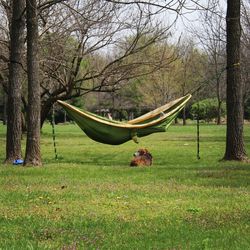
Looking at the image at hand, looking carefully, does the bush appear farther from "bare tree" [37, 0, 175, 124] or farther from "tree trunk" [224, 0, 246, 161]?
"tree trunk" [224, 0, 246, 161]

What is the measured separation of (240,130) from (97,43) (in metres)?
12.1

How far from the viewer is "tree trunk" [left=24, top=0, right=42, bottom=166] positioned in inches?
Result: 496

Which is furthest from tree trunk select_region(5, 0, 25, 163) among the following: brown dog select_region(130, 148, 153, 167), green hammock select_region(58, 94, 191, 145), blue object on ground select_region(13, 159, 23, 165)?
brown dog select_region(130, 148, 153, 167)

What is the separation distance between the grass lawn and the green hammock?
1.66m

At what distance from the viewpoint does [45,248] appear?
4719 mm

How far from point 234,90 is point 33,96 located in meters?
5.04

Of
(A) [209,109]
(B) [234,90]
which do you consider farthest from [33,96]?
(A) [209,109]

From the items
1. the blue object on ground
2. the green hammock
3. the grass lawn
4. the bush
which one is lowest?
the grass lawn

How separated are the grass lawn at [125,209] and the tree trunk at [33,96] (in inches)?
42.9

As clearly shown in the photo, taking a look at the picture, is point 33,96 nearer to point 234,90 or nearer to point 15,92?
point 15,92

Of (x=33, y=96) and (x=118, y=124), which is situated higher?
(x=33, y=96)

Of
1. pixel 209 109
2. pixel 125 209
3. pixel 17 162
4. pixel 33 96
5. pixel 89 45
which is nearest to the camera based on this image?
pixel 125 209

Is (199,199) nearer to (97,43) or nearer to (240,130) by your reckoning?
(240,130)

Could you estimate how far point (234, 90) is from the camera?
44.4ft
